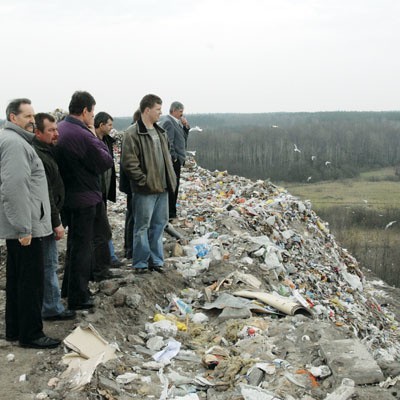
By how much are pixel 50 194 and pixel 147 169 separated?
1.27m

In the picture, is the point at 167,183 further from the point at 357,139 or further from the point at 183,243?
the point at 357,139

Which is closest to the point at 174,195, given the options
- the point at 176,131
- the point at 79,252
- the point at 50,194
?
the point at 176,131

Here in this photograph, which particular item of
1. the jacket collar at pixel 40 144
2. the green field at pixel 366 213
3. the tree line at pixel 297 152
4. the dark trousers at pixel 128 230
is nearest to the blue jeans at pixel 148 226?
the dark trousers at pixel 128 230

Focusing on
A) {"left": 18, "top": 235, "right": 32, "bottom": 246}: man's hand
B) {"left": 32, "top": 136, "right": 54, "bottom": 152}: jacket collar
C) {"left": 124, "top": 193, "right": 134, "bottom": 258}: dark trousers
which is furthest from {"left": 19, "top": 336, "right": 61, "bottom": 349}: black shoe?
{"left": 124, "top": 193, "right": 134, "bottom": 258}: dark trousers

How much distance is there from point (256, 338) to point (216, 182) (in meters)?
9.06

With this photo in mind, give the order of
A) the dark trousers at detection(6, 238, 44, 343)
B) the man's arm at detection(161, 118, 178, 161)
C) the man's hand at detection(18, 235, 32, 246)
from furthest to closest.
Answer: the man's arm at detection(161, 118, 178, 161)
the dark trousers at detection(6, 238, 44, 343)
the man's hand at detection(18, 235, 32, 246)

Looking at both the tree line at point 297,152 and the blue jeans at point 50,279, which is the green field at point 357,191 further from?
the blue jeans at point 50,279

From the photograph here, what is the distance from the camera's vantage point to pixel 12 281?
354cm

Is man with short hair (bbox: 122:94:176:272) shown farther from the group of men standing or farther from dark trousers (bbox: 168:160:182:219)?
dark trousers (bbox: 168:160:182:219)

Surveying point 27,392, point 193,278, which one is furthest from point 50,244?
point 193,278

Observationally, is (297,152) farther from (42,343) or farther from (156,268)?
(42,343)

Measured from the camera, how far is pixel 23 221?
327 cm

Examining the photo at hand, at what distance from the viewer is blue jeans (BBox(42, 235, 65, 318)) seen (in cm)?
383

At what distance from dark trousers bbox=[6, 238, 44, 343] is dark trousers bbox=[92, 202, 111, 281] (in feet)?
3.96
